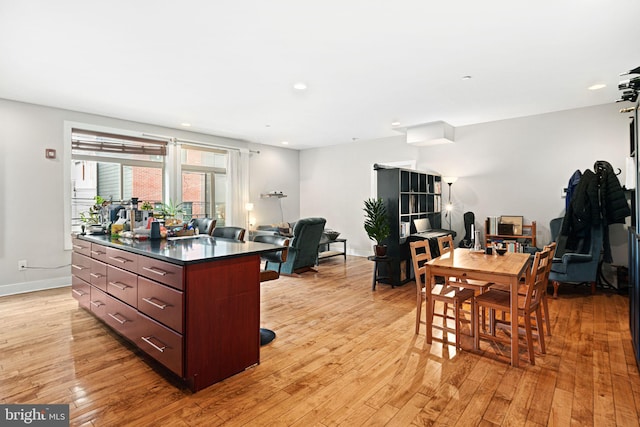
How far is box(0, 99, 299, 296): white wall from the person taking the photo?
4.59 m

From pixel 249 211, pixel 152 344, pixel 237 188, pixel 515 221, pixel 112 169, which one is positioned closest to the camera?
pixel 152 344

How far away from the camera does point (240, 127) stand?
630 cm

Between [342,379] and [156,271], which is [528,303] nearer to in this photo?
[342,379]

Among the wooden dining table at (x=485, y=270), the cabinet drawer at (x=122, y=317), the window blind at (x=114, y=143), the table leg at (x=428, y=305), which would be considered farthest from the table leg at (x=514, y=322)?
the window blind at (x=114, y=143)

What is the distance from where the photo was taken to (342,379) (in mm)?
2357

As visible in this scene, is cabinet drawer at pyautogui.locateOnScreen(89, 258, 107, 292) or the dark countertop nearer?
the dark countertop

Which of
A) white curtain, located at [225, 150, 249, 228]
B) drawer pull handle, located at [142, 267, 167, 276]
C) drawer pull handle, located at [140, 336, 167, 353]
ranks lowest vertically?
drawer pull handle, located at [140, 336, 167, 353]

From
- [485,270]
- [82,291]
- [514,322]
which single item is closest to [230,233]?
[82,291]

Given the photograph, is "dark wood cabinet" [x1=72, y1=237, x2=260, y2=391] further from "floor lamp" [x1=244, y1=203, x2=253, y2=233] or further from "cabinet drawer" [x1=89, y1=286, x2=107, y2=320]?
"floor lamp" [x1=244, y1=203, x2=253, y2=233]

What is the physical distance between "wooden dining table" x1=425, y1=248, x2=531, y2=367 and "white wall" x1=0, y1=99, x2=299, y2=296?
17.5ft

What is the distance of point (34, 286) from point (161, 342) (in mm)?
3925

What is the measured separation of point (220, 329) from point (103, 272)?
5.24 ft

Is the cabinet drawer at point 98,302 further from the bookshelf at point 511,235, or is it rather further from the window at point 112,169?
the bookshelf at point 511,235

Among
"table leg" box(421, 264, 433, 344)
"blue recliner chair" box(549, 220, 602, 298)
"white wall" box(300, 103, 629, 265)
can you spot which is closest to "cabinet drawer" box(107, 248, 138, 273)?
"table leg" box(421, 264, 433, 344)
